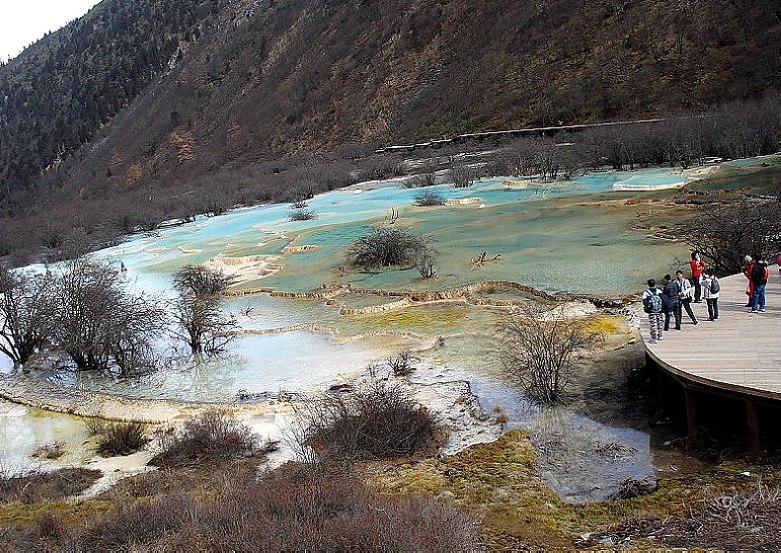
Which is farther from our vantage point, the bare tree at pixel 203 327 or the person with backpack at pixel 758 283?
the bare tree at pixel 203 327

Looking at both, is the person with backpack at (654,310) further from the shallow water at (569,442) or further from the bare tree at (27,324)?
the bare tree at (27,324)

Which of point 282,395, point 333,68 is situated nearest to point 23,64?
point 333,68

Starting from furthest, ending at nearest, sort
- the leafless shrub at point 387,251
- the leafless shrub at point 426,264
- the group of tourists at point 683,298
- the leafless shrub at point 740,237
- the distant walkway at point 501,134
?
the distant walkway at point 501,134 → the leafless shrub at point 387,251 → the leafless shrub at point 426,264 → the leafless shrub at point 740,237 → the group of tourists at point 683,298

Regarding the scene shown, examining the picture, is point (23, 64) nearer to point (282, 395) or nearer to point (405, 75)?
point (405, 75)

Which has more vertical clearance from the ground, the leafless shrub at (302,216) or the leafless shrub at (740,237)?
the leafless shrub at (302,216)

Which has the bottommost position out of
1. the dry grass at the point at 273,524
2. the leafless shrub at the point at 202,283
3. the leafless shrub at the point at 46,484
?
the leafless shrub at the point at 46,484

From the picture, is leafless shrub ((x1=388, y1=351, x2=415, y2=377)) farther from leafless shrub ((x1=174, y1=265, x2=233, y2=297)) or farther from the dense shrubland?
leafless shrub ((x1=174, y1=265, x2=233, y2=297))

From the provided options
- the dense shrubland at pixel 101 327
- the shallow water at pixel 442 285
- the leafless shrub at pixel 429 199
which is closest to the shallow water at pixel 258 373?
the shallow water at pixel 442 285

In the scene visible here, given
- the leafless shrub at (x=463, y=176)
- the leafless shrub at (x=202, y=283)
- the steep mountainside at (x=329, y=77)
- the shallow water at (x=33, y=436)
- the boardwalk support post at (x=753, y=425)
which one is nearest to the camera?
the boardwalk support post at (x=753, y=425)
